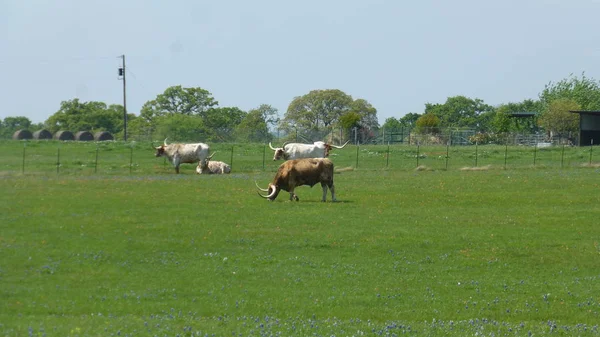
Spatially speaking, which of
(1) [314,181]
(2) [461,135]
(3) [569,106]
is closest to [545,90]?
(3) [569,106]

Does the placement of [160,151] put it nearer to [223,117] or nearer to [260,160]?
[260,160]

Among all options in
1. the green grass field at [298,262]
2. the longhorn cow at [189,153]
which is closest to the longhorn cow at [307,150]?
the longhorn cow at [189,153]

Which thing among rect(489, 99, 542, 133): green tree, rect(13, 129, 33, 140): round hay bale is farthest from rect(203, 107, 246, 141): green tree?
rect(13, 129, 33, 140): round hay bale

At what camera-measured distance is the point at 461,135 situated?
3821 inches

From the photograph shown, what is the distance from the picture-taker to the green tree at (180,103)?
121375 mm

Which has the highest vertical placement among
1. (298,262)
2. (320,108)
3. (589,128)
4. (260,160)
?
(320,108)

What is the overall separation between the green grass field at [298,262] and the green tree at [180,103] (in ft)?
280

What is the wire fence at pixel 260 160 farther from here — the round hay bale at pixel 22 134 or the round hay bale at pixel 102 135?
the round hay bale at pixel 22 134

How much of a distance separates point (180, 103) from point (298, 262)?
106 metres

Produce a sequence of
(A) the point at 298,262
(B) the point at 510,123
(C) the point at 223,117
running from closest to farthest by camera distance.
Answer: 1. (A) the point at 298,262
2. (B) the point at 510,123
3. (C) the point at 223,117

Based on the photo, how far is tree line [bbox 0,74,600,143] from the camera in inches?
3342

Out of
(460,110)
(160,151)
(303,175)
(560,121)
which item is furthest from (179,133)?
(460,110)

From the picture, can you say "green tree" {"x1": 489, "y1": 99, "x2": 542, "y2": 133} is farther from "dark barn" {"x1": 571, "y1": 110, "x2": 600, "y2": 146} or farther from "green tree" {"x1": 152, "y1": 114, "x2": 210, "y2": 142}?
"green tree" {"x1": 152, "y1": 114, "x2": 210, "y2": 142}

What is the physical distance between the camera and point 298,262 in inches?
778
